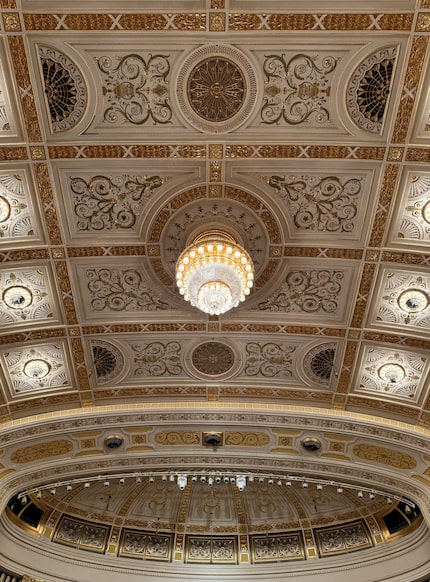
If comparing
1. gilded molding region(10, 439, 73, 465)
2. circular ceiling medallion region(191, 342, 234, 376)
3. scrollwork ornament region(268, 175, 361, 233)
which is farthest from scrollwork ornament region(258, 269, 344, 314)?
gilded molding region(10, 439, 73, 465)

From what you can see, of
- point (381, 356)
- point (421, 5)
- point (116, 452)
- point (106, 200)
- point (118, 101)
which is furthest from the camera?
point (116, 452)

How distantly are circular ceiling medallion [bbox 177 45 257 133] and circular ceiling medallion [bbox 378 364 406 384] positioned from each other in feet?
19.4

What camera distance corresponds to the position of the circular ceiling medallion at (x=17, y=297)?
9898mm

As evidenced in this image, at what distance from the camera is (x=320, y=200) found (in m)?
9.06

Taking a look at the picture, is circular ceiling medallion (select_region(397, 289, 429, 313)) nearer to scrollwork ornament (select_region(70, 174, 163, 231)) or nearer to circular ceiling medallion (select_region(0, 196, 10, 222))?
scrollwork ornament (select_region(70, 174, 163, 231))

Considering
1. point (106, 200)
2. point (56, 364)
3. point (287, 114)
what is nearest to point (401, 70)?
point (287, 114)

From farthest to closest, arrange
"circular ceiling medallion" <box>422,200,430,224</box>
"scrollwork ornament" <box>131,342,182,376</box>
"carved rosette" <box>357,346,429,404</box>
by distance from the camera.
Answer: "scrollwork ornament" <box>131,342,182,376</box>
"carved rosette" <box>357,346,429,404</box>
"circular ceiling medallion" <box>422,200,430,224</box>

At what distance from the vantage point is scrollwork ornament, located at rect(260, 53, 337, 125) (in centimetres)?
770

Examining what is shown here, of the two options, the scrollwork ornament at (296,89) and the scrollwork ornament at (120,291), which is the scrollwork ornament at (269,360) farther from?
the scrollwork ornament at (296,89)

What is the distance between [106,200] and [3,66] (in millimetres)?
2527

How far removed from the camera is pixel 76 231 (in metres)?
9.38

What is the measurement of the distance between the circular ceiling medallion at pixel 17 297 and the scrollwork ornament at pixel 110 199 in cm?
173

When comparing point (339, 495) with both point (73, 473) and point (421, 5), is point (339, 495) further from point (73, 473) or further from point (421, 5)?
point (421, 5)

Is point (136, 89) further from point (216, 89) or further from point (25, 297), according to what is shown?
point (25, 297)
